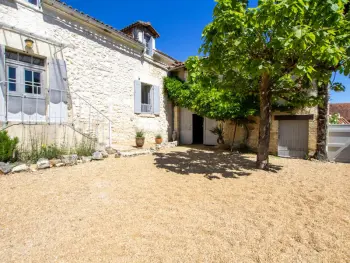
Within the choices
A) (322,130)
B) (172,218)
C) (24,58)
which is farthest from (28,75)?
(322,130)

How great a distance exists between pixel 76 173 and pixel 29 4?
5.65 metres

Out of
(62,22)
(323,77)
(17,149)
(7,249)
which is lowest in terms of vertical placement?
(7,249)

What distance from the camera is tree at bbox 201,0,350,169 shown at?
11.3 ft

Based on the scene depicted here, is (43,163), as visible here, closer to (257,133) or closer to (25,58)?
(25,58)

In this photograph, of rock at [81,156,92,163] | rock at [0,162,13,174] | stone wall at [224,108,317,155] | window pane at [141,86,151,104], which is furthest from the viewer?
window pane at [141,86,151,104]

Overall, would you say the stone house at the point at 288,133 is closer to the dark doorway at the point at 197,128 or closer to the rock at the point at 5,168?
the dark doorway at the point at 197,128

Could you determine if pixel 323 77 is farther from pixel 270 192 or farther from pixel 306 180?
pixel 270 192

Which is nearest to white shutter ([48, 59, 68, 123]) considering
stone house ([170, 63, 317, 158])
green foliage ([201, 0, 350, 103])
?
green foliage ([201, 0, 350, 103])

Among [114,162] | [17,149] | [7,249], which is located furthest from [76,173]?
[7,249]

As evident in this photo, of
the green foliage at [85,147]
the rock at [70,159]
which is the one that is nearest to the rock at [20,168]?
the rock at [70,159]

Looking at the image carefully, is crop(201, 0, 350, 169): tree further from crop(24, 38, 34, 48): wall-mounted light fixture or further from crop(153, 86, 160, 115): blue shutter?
crop(153, 86, 160, 115): blue shutter

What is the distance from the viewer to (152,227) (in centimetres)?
255

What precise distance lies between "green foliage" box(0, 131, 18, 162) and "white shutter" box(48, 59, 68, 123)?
1857 millimetres

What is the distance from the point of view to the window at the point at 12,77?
6.06 meters
